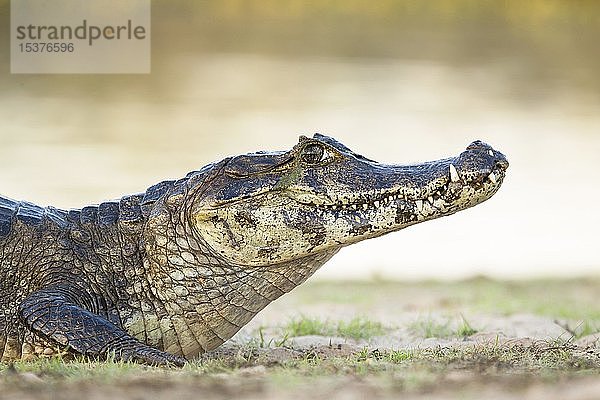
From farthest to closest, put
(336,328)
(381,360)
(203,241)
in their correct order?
(336,328) < (203,241) < (381,360)

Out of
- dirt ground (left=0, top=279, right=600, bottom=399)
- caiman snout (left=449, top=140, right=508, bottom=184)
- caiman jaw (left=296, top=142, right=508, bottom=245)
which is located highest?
caiman snout (left=449, top=140, right=508, bottom=184)

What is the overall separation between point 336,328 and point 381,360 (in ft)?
5.90

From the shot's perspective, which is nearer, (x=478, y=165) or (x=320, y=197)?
(x=478, y=165)

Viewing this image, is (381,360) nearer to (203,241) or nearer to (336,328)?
(203,241)

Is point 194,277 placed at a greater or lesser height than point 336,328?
greater

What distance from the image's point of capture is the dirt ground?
3.92 meters

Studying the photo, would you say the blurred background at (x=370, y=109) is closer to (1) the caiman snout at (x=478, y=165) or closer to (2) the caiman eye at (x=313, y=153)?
(2) the caiman eye at (x=313, y=153)

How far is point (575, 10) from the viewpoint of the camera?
86.2ft

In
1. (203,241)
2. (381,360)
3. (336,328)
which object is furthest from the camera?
(336,328)

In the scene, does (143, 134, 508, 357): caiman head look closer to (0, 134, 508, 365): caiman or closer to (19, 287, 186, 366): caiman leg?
(0, 134, 508, 365): caiman

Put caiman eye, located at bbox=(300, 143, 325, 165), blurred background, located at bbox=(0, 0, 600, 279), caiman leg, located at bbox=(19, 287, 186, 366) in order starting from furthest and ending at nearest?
blurred background, located at bbox=(0, 0, 600, 279) → caiman eye, located at bbox=(300, 143, 325, 165) → caiman leg, located at bbox=(19, 287, 186, 366)

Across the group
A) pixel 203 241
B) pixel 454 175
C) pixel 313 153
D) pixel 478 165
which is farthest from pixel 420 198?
pixel 203 241

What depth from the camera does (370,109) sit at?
656 inches

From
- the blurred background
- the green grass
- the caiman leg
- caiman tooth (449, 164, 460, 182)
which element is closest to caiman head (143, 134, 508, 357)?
caiman tooth (449, 164, 460, 182)
